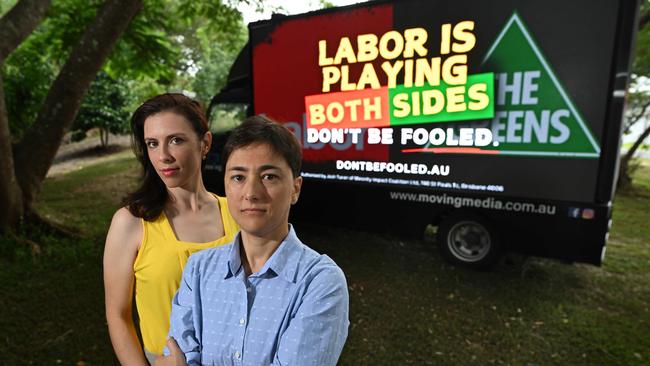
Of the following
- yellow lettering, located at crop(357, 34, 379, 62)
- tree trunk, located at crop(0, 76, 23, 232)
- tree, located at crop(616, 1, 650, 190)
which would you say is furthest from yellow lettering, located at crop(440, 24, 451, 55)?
tree, located at crop(616, 1, 650, 190)

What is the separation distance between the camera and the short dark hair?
1.24 m

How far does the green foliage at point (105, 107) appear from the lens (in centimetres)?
1477

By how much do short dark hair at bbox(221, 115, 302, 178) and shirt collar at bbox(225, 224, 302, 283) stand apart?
23cm

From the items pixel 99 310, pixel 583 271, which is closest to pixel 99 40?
pixel 99 310

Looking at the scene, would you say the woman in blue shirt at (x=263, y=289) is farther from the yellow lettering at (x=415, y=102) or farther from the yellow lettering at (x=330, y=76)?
the yellow lettering at (x=330, y=76)

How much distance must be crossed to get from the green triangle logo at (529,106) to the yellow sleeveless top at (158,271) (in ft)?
13.3

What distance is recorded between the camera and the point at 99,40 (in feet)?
19.6

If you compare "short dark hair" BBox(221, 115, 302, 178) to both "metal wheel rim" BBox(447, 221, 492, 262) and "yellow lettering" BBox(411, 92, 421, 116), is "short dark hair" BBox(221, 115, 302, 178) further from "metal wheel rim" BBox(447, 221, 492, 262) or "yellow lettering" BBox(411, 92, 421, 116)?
"metal wheel rim" BBox(447, 221, 492, 262)

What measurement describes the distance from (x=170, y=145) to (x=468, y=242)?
4.79 m

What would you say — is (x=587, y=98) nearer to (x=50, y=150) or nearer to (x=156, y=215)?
(x=156, y=215)

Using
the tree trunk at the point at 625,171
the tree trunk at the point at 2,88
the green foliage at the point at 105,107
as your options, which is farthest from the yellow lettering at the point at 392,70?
the green foliage at the point at 105,107

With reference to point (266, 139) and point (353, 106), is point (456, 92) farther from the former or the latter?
point (266, 139)

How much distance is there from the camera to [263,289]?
1241mm

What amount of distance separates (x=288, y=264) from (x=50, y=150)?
21.1 feet
